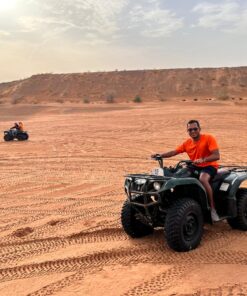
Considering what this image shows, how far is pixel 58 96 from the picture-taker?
229 feet

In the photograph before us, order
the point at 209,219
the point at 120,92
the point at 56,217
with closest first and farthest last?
1. the point at 209,219
2. the point at 56,217
3. the point at 120,92

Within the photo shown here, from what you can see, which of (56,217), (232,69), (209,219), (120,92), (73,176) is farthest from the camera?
(232,69)

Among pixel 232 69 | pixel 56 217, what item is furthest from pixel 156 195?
pixel 232 69

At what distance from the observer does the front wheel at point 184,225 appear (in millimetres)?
5734

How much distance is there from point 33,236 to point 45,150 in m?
11.0

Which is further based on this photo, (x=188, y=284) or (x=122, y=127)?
(x=122, y=127)

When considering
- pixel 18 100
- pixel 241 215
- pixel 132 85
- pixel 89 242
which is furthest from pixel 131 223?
pixel 132 85

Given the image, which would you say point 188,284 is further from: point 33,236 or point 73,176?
point 73,176

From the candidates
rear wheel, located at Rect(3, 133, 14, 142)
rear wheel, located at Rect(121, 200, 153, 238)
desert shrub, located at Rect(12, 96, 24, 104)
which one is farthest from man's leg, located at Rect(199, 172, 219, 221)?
desert shrub, located at Rect(12, 96, 24, 104)

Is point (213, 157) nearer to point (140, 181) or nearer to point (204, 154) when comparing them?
point (204, 154)

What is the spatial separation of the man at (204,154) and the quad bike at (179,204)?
0.11m

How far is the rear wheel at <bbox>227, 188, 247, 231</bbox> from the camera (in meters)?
6.65

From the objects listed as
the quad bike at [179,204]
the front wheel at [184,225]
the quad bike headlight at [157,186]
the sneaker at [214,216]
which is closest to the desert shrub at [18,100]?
the quad bike at [179,204]

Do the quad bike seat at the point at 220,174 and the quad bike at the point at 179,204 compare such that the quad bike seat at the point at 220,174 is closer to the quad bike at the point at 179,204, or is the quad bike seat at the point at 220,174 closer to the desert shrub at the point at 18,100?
the quad bike at the point at 179,204
